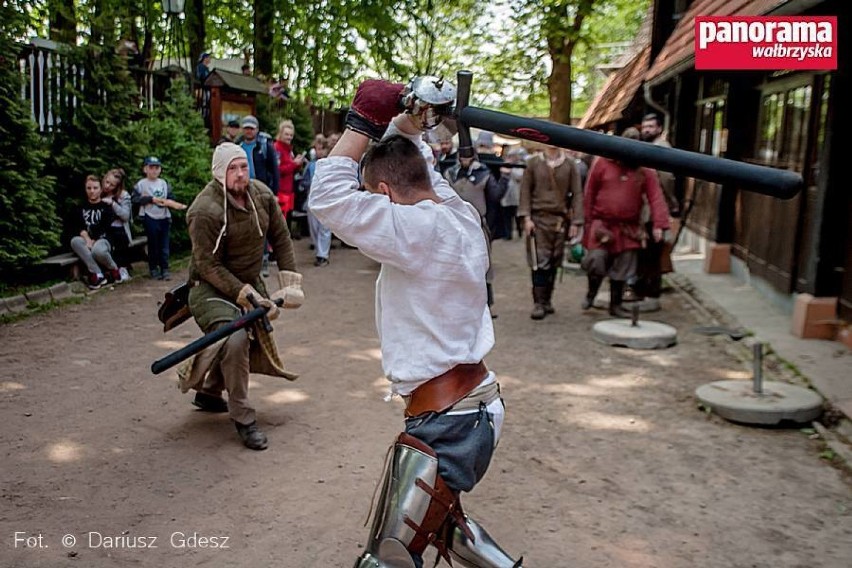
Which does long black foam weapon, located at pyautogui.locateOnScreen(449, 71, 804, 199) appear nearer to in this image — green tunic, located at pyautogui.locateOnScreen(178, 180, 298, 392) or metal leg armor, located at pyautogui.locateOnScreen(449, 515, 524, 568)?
metal leg armor, located at pyautogui.locateOnScreen(449, 515, 524, 568)

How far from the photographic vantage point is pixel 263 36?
723 inches

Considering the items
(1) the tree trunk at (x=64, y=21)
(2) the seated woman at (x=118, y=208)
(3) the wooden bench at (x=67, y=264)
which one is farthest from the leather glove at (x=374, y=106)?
(1) the tree trunk at (x=64, y=21)

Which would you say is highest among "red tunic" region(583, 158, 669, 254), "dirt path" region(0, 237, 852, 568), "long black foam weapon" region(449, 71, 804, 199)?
"long black foam weapon" region(449, 71, 804, 199)

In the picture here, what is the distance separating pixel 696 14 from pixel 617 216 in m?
4.26

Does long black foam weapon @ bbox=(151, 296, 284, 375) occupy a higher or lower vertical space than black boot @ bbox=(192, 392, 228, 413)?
higher

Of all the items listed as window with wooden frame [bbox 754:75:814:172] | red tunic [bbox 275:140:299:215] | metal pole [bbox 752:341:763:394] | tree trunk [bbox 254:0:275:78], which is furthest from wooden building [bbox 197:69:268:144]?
metal pole [bbox 752:341:763:394]

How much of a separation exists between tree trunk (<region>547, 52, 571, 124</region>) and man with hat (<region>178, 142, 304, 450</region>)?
58.9ft

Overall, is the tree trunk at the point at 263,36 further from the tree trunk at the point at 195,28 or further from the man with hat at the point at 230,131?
the man with hat at the point at 230,131

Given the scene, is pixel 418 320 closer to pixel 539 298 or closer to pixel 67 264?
pixel 539 298

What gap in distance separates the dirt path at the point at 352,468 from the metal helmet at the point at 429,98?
2.07m

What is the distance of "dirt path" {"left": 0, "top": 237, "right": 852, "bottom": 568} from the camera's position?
389 centimetres

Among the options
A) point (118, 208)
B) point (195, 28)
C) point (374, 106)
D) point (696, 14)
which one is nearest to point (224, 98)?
point (195, 28)

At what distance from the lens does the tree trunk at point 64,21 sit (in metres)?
11.6

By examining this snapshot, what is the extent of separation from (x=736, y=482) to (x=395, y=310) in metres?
2.80
